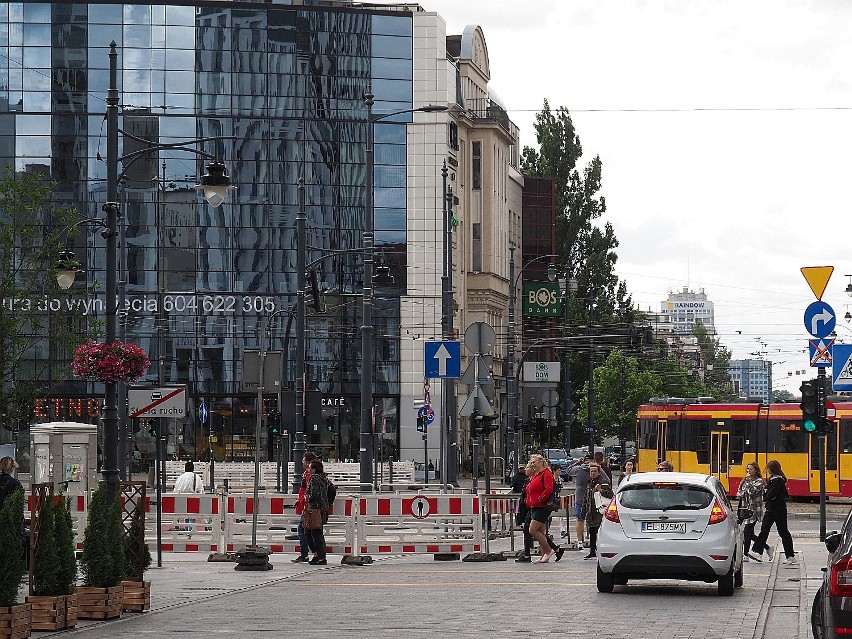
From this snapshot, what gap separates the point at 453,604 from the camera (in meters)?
20.1

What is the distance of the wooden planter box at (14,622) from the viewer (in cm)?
Result: 1545

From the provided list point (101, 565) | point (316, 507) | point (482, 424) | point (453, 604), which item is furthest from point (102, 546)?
point (482, 424)

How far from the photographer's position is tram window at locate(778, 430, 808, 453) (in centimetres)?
5219

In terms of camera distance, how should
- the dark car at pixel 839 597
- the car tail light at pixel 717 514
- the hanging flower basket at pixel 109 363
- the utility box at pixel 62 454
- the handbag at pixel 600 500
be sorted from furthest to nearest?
1. the utility box at pixel 62 454
2. the handbag at pixel 600 500
3. the hanging flower basket at pixel 109 363
4. the car tail light at pixel 717 514
5. the dark car at pixel 839 597

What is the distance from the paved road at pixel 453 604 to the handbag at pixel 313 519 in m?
0.63

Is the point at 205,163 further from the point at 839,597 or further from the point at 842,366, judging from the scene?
the point at 839,597

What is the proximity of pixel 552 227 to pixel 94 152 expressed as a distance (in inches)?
1270

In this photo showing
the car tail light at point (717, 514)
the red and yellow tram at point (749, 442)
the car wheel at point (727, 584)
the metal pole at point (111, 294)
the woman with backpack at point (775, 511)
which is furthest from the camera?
the red and yellow tram at point (749, 442)

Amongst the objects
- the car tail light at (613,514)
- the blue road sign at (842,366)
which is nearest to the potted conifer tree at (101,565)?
the car tail light at (613,514)

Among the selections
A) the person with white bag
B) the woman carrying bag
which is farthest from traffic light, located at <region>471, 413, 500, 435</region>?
the woman carrying bag

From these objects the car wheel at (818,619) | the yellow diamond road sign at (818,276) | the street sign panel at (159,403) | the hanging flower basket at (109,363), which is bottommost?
the car wheel at (818,619)

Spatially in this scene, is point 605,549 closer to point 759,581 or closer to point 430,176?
point 759,581

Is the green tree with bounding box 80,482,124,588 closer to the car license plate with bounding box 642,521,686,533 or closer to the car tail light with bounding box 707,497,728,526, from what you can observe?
the car license plate with bounding box 642,521,686,533

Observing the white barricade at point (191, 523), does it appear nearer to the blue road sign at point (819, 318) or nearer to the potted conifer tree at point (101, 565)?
the blue road sign at point (819, 318)
